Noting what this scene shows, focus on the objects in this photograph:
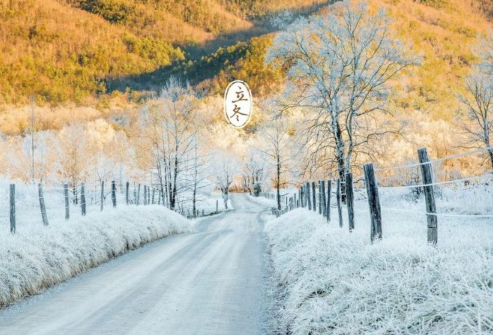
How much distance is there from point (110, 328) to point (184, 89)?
27457mm

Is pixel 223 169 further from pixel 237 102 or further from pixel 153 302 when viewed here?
pixel 153 302

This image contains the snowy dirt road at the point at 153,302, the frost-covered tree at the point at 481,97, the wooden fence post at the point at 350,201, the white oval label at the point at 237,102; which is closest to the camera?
the snowy dirt road at the point at 153,302

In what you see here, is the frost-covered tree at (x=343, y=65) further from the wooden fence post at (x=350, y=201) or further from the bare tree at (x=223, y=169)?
the bare tree at (x=223, y=169)

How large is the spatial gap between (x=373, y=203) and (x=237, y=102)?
9.82 m

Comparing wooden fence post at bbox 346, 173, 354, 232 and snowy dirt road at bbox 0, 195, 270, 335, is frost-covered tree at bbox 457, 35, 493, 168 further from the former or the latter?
snowy dirt road at bbox 0, 195, 270, 335

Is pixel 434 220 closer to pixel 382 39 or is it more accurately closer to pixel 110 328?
pixel 110 328

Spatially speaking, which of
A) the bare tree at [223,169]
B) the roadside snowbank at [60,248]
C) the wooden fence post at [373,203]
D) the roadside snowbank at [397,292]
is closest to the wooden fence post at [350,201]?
the wooden fence post at [373,203]

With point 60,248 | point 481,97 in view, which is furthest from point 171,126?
point 481,97

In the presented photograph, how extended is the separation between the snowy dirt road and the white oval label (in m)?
6.60

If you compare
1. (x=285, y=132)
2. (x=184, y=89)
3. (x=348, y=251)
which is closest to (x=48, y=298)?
(x=348, y=251)

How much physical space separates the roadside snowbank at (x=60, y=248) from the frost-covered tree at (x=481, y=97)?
22985 mm

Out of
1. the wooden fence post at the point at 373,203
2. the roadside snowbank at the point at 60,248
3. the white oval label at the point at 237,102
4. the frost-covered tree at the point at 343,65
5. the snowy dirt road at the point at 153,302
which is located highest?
the frost-covered tree at the point at 343,65

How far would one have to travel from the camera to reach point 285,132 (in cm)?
3509

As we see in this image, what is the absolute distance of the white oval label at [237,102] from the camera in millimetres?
15719
